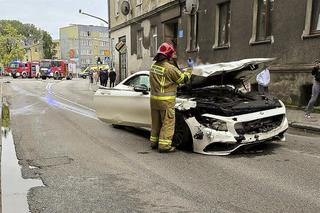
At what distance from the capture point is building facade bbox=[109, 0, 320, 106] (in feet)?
41.9

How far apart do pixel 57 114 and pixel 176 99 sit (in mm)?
6665

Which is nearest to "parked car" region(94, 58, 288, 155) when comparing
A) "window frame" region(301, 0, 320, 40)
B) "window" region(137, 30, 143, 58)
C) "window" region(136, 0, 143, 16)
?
"window frame" region(301, 0, 320, 40)

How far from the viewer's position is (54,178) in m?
5.59

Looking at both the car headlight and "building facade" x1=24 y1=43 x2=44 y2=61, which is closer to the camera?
the car headlight

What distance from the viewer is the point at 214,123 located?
259 inches

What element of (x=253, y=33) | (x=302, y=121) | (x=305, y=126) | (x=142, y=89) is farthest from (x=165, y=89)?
(x=253, y=33)

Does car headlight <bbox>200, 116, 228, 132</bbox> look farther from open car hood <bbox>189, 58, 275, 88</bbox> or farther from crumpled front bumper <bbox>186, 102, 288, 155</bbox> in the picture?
open car hood <bbox>189, 58, 275, 88</bbox>

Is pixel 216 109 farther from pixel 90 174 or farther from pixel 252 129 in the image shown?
pixel 90 174

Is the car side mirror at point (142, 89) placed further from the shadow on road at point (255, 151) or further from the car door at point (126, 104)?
the shadow on road at point (255, 151)

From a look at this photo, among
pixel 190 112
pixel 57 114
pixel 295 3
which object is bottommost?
pixel 57 114

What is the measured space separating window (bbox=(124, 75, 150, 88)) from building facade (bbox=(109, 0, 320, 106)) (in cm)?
620

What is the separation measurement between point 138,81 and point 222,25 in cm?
942

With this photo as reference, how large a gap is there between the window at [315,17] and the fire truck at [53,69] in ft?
153

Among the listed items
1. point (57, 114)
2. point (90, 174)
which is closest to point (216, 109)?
point (90, 174)
